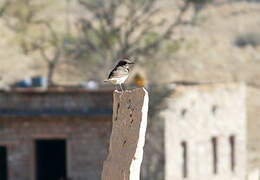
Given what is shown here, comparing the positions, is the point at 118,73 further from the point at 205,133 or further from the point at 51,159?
the point at 205,133

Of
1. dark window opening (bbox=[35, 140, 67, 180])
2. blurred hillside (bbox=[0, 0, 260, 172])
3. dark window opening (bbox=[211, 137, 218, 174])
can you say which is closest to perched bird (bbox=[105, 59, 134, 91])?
dark window opening (bbox=[35, 140, 67, 180])

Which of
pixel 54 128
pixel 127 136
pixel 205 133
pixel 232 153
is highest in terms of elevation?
pixel 127 136

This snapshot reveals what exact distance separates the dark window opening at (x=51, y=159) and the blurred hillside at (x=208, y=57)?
11.8 metres

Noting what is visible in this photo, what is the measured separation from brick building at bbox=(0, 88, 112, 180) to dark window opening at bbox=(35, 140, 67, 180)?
0.39 ft

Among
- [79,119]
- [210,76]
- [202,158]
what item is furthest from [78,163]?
[210,76]

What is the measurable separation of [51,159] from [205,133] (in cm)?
544

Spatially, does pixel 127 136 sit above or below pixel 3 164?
above

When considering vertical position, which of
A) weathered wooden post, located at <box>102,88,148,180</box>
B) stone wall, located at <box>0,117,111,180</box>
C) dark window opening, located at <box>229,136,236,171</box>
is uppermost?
weathered wooden post, located at <box>102,88,148,180</box>

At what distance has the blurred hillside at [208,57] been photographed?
54781 millimetres

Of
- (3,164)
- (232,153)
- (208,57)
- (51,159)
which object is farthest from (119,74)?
(208,57)

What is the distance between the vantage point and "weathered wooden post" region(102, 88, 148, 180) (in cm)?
1053

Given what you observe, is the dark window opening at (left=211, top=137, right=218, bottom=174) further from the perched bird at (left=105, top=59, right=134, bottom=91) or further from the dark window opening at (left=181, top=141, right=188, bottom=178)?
the perched bird at (left=105, top=59, right=134, bottom=91)

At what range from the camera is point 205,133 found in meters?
36.8

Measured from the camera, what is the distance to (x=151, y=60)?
52719mm
